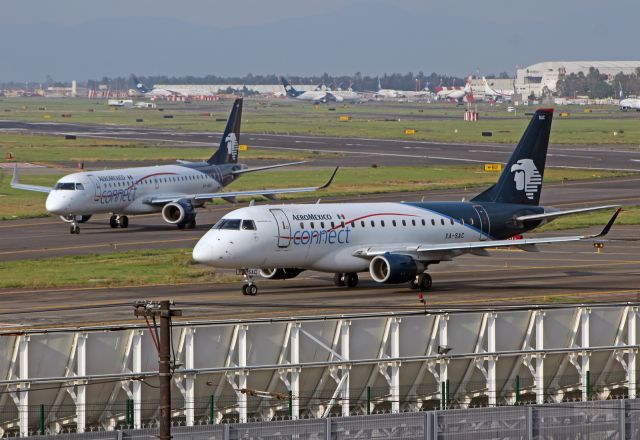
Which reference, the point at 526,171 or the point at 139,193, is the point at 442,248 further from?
the point at 139,193

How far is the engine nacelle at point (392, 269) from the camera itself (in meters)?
62.2

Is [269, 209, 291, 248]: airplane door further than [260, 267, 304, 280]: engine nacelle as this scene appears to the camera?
No

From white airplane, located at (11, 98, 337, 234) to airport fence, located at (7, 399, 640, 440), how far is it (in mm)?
51501

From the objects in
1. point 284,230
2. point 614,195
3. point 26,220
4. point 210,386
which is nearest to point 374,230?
point 284,230

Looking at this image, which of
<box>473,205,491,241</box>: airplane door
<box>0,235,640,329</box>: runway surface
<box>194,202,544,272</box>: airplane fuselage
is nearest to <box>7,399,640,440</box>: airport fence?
<box>0,235,640,329</box>: runway surface

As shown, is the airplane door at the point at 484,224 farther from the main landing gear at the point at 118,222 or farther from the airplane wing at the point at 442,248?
the main landing gear at the point at 118,222

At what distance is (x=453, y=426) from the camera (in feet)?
115

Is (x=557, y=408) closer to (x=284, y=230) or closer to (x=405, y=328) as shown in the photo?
(x=405, y=328)

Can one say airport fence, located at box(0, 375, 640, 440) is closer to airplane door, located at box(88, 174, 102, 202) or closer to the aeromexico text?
the aeromexico text

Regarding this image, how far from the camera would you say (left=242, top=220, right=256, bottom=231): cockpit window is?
61.0 metres

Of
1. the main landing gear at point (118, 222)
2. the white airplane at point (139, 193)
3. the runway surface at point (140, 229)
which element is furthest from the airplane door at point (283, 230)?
the main landing gear at point (118, 222)

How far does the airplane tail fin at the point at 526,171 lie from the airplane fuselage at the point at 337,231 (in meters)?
1.05

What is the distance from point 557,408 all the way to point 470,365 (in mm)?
4998

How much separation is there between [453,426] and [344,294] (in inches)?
1101
